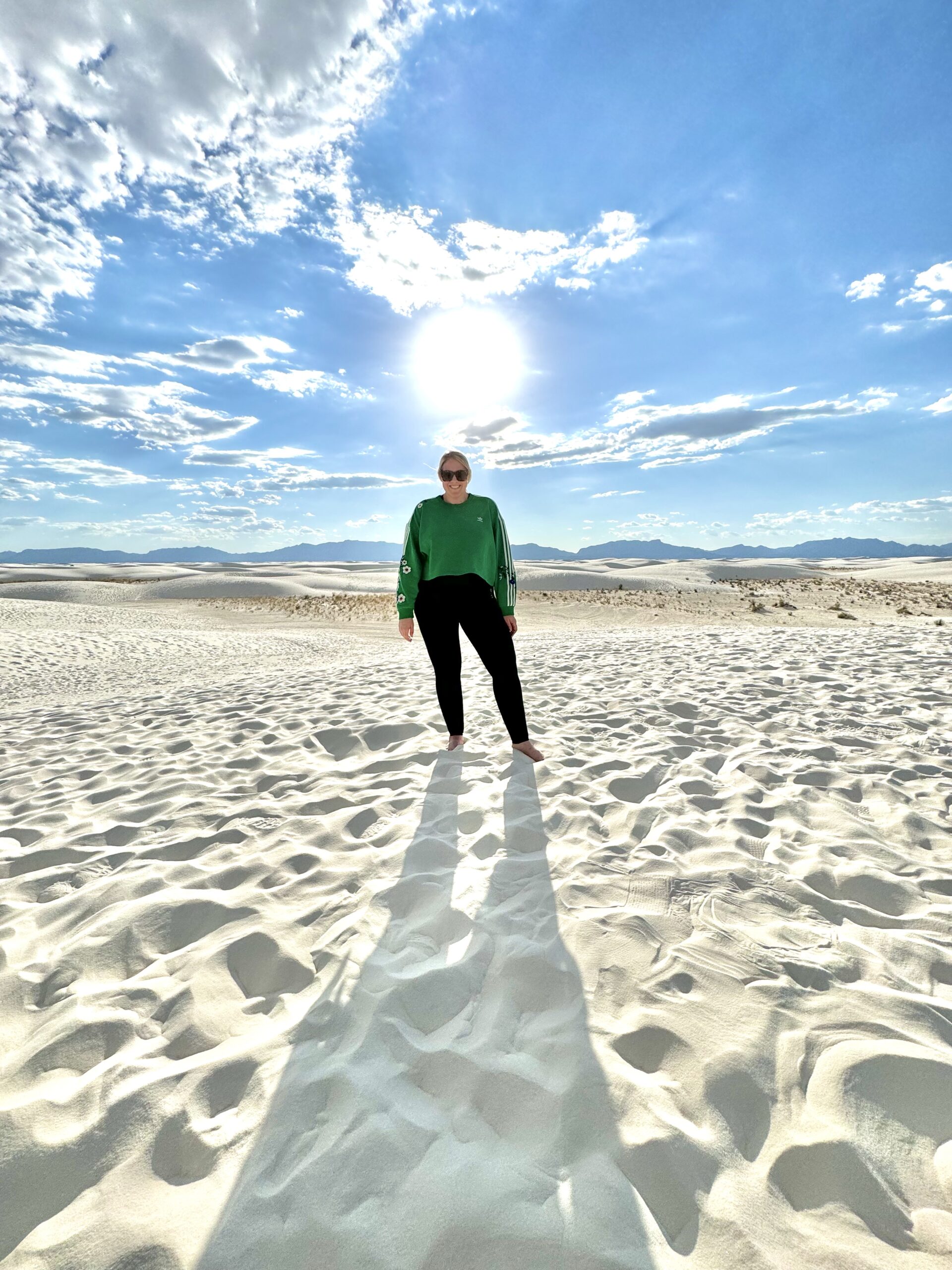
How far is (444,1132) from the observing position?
1.51 m

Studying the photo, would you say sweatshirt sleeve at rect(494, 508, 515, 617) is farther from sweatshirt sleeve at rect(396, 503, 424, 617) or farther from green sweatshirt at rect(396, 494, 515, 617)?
sweatshirt sleeve at rect(396, 503, 424, 617)

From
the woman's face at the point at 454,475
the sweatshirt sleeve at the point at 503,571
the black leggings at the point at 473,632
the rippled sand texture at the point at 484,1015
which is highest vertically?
the woman's face at the point at 454,475

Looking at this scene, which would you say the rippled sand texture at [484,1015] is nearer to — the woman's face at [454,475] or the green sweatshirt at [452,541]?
the green sweatshirt at [452,541]

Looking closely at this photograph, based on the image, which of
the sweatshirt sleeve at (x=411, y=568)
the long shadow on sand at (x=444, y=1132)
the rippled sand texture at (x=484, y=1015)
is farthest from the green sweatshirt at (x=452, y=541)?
the long shadow on sand at (x=444, y=1132)

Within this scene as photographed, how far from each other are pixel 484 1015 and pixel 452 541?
293cm

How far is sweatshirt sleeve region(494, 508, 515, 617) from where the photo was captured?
4387 mm

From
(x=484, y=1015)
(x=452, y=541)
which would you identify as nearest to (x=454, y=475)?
(x=452, y=541)

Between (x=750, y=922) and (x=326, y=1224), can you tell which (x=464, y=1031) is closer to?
(x=326, y=1224)

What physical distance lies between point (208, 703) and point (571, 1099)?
5973mm

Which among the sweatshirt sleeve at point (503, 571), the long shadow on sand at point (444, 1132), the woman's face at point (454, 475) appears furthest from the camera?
the sweatshirt sleeve at point (503, 571)

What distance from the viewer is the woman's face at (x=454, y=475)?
4.10 metres

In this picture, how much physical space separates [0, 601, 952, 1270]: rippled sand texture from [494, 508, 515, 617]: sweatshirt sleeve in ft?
4.06

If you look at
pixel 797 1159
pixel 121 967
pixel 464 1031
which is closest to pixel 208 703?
pixel 121 967

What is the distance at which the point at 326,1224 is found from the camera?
131 cm
